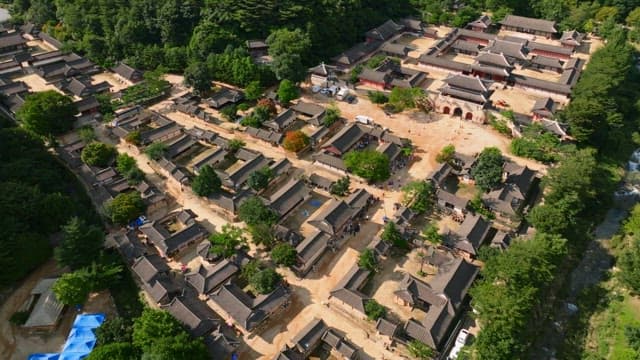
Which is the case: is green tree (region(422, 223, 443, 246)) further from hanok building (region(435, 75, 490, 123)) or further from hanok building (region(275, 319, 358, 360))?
hanok building (region(435, 75, 490, 123))

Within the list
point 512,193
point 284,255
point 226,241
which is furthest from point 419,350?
point 512,193

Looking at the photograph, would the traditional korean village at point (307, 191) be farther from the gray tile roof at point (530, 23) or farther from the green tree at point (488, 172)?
the gray tile roof at point (530, 23)

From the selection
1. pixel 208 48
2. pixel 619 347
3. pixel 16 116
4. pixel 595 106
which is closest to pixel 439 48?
pixel 595 106

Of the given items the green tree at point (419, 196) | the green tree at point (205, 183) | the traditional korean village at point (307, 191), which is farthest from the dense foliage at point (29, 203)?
the green tree at point (419, 196)

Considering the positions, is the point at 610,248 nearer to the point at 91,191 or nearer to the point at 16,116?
the point at 91,191

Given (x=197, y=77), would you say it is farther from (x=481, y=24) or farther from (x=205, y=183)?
(x=481, y=24)

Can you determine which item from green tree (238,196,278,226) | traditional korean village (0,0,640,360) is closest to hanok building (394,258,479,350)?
traditional korean village (0,0,640,360)
